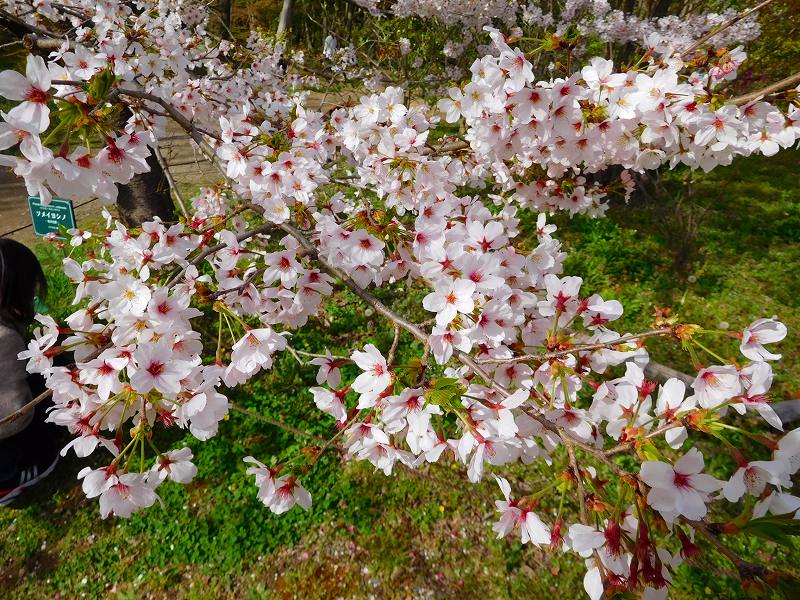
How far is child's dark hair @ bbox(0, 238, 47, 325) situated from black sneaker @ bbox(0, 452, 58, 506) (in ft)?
3.26

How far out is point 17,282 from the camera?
2.66 metres

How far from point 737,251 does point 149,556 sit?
6.69 m

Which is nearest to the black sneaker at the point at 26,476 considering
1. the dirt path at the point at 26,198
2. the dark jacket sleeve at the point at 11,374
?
the dark jacket sleeve at the point at 11,374

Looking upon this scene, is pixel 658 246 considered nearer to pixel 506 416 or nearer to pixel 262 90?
pixel 262 90

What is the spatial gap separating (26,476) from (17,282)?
128cm

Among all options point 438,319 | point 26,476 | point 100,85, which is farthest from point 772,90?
point 26,476

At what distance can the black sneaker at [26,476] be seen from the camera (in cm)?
282

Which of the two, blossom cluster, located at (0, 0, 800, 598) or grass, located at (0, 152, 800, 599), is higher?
blossom cluster, located at (0, 0, 800, 598)

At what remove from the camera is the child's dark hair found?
2.55 m

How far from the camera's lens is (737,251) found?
5.55 m

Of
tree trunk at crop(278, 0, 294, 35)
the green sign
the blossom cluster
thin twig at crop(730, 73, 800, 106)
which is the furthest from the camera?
tree trunk at crop(278, 0, 294, 35)

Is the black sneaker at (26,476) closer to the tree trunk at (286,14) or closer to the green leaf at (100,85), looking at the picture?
the green leaf at (100,85)

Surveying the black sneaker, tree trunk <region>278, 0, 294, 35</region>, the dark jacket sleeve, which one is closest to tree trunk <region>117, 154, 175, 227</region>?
the dark jacket sleeve

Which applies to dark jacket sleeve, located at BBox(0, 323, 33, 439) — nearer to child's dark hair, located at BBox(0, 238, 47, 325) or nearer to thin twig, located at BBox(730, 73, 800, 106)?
child's dark hair, located at BBox(0, 238, 47, 325)
